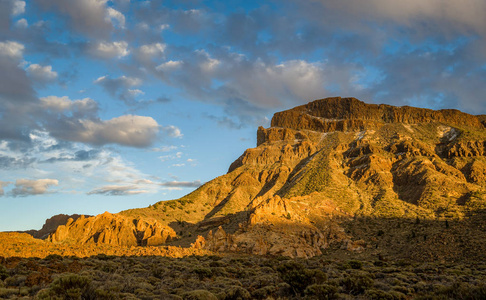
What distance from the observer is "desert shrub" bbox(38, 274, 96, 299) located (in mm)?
12695

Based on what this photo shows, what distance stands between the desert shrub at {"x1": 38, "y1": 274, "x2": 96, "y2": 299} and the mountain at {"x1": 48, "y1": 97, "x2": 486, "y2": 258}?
33718 mm

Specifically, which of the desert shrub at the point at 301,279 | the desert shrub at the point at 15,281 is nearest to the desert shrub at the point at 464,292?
the desert shrub at the point at 301,279

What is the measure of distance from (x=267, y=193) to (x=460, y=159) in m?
57.8

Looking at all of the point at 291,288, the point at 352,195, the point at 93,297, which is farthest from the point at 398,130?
the point at 93,297

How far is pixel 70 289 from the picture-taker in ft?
42.6

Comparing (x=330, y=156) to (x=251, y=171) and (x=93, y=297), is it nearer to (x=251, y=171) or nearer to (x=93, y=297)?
(x=251, y=171)

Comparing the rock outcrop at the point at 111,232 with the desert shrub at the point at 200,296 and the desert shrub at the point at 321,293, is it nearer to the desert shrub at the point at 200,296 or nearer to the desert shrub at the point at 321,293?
the desert shrub at the point at 200,296

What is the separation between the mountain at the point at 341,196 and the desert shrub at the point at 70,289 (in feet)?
111

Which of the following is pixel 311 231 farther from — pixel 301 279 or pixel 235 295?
pixel 235 295

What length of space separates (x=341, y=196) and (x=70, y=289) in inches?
2890

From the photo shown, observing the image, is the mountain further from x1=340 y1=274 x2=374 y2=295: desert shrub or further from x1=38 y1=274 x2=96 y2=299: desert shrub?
x1=38 y1=274 x2=96 y2=299: desert shrub

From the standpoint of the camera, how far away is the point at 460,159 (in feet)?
290

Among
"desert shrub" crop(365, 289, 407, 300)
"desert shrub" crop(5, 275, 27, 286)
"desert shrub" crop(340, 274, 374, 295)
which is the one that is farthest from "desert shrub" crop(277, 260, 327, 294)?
"desert shrub" crop(5, 275, 27, 286)

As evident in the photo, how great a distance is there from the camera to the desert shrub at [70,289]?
1270 cm
